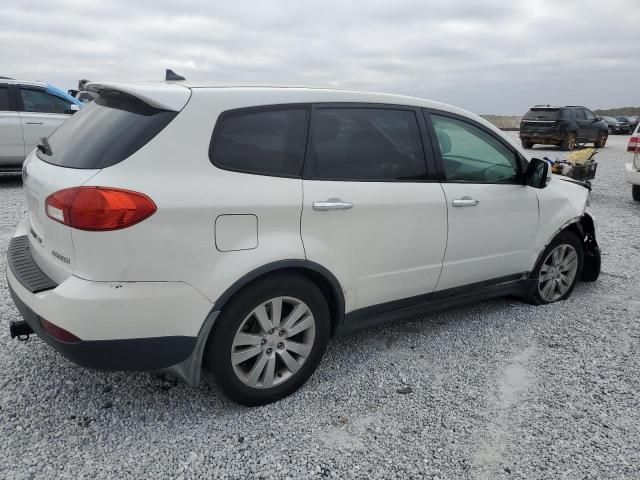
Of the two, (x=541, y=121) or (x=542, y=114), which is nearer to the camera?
(x=541, y=121)

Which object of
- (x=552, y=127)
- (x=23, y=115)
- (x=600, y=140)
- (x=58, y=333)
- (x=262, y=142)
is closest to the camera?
(x=58, y=333)

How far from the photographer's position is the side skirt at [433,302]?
3.29 meters

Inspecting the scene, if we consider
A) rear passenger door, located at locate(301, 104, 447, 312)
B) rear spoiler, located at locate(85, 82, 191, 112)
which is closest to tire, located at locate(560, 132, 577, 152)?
rear passenger door, located at locate(301, 104, 447, 312)

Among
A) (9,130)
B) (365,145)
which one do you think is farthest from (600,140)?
(365,145)

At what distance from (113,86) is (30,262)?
1.02 meters

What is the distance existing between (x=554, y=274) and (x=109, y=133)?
3.66 m

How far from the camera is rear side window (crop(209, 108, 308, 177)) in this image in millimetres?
2645

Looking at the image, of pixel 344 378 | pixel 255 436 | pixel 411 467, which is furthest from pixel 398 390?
pixel 255 436

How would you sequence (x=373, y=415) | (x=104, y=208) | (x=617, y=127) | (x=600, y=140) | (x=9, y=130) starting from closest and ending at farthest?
(x=104, y=208) → (x=373, y=415) → (x=9, y=130) → (x=600, y=140) → (x=617, y=127)

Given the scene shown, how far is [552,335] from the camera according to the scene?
397 centimetres

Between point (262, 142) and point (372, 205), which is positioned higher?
point (262, 142)

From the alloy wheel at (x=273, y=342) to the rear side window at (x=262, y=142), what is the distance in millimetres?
692

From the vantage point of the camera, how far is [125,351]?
2455mm

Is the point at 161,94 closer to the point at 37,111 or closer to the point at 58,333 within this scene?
the point at 58,333
